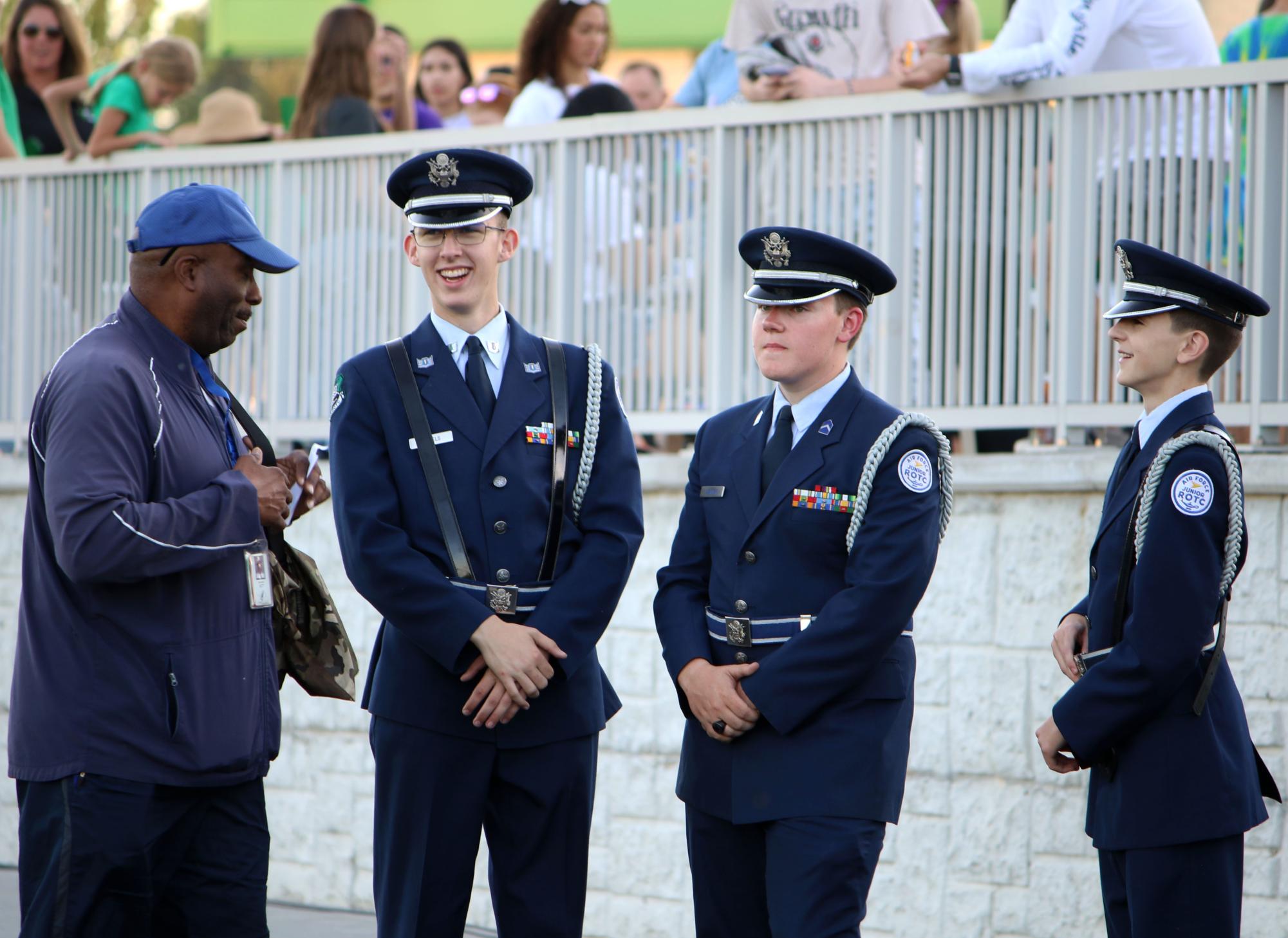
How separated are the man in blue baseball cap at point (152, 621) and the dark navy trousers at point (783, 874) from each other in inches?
41.8

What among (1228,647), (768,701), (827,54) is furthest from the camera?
(827,54)

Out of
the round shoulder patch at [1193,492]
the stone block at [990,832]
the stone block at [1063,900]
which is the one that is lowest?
the stone block at [1063,900]

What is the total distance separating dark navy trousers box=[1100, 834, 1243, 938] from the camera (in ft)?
12.1

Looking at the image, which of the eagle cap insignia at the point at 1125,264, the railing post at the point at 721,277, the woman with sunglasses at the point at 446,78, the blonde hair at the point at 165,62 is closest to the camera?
the eagle cap insignia at the point at 1125,264

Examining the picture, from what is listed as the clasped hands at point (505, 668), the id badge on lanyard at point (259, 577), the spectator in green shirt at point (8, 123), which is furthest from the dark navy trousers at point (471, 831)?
the spectator in green shirt at point (8, 123)

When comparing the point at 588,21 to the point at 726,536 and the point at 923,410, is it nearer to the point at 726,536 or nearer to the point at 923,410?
the point at 923,410

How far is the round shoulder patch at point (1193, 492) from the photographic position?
12.4 ft

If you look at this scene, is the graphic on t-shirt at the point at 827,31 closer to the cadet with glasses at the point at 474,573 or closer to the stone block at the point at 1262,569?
the stone block at the point at 1262,569

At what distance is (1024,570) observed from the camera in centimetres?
569

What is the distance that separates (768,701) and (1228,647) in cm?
222

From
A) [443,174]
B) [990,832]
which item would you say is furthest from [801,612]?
[990,832]

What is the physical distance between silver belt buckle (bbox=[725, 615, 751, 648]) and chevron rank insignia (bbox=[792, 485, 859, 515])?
0.30 metres

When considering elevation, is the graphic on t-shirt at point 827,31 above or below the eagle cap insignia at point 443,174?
above

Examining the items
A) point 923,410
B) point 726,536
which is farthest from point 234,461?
point 923,410
